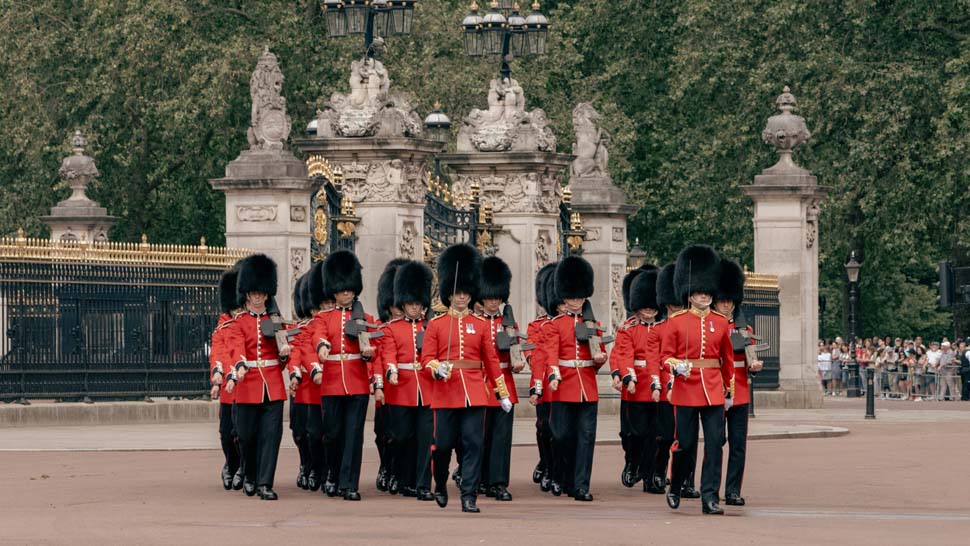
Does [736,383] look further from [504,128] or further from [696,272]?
[504,128]

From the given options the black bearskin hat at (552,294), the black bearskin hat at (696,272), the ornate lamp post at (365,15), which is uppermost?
the ornate lamp post at (365,15)

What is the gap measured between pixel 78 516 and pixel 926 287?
47049mm

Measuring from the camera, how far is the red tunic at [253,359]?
16.4 meters

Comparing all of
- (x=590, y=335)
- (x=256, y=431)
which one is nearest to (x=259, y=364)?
(x=256, y=431)

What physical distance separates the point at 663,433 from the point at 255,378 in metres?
3.18

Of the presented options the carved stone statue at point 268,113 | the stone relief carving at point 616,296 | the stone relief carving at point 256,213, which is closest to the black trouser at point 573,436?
the stone relief carving at point 256,213

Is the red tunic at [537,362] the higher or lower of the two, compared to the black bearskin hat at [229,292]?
lower

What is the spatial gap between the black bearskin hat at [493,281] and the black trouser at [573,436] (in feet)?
3.29

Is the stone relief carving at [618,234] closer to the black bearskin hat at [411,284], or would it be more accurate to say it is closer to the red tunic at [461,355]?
the black bearskin hat at [411,284]

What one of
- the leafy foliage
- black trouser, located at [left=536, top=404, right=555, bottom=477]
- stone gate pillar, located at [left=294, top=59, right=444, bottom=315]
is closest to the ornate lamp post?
stone gate pillar, located at [left=294, top=59, right=444, bottom=315]

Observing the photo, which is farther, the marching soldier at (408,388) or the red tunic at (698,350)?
the marching soldier at (408,388)

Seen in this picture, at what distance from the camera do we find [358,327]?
54.7 feet

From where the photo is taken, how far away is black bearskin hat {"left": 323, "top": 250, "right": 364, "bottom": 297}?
17.0 m

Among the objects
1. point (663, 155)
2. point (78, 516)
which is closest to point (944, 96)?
point (663, 155)
